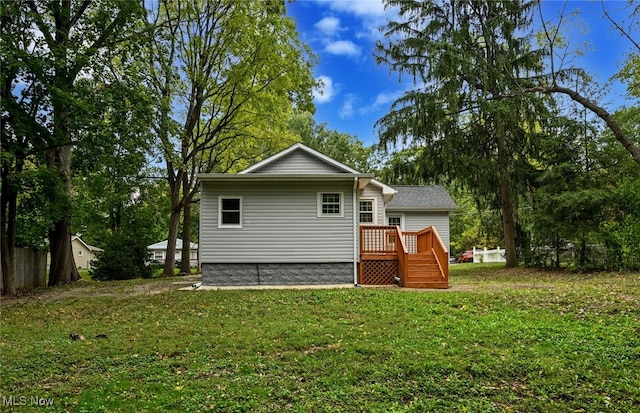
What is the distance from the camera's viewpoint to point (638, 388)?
368cm

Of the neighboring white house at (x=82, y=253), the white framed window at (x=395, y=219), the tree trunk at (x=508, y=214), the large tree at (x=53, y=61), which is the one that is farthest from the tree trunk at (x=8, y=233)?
the neighboring white house at (x=82, y=253)

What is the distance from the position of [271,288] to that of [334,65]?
13.7m

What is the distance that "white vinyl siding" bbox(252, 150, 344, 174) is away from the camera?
40.8ft

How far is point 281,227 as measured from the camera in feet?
36.6

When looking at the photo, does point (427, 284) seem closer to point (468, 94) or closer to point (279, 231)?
point (279, 231)

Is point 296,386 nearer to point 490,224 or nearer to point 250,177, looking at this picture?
point 250,177

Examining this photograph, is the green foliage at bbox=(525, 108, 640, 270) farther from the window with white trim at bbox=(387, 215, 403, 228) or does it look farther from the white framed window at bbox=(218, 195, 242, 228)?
the white framed window at bbox=(218, 195, 242, 228)

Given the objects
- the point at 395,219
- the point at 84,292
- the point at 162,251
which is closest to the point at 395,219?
the point at 395,219

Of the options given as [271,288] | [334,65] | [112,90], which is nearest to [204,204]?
[271,288]

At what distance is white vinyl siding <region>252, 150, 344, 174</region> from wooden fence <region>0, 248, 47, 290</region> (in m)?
8.02

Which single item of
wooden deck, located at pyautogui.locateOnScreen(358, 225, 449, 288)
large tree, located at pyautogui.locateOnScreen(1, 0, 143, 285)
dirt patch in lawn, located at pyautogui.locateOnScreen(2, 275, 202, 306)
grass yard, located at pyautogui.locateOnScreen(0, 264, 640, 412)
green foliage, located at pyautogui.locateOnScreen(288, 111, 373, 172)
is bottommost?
dirt patch in lawn, located at pyautogui.locateOnScreen(2, 275, 202, 306)

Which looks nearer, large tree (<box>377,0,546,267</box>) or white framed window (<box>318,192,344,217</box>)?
white framed window (<box>318,192,344,217</box>)

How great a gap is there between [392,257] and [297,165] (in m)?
4.09

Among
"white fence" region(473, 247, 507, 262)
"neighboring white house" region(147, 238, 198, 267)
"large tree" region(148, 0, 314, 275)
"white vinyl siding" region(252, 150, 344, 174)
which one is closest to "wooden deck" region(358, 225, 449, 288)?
"white vinyl siding" region(252, 150, 344, 174)
